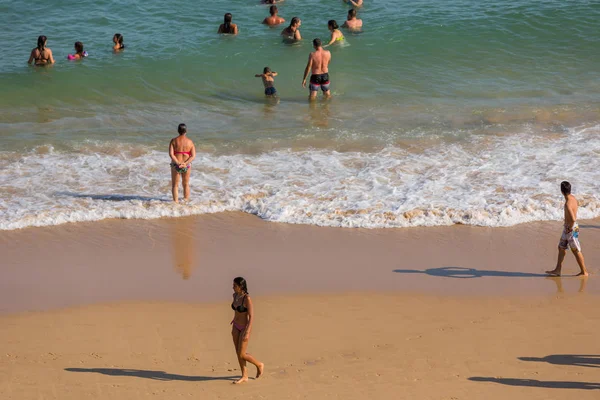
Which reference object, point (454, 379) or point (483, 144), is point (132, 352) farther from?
point (483, 144)

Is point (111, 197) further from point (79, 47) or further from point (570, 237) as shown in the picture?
point (79, 47)

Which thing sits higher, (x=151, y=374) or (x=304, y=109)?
(x=304, y=109)

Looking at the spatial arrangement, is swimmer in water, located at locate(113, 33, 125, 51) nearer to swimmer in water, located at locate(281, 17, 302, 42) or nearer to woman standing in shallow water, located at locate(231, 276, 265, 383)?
swimmer in water, located at locate(281, 17, 302, 42)

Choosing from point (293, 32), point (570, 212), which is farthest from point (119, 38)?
point (570, 212)

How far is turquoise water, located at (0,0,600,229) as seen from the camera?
41.6 feet

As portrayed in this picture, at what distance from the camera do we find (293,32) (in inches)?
803

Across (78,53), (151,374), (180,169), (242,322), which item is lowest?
(151,374)

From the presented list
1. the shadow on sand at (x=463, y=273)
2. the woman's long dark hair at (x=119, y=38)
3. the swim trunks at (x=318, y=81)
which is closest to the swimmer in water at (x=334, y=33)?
the swim trunks at (x=318, y=81)

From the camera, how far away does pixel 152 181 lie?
13453mm

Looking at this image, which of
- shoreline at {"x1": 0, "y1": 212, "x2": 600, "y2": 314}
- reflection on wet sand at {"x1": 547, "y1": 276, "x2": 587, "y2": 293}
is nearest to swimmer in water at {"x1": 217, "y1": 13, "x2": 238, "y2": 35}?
shoreline at {"x1": 0, "y1": 212, "x2": 600, "y2": 314}

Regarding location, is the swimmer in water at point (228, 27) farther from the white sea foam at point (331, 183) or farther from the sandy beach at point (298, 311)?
the sandy beach at point (298, 311)

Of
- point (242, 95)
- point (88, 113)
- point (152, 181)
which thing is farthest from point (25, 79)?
point (152, 181)

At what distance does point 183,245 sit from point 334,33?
10277mm

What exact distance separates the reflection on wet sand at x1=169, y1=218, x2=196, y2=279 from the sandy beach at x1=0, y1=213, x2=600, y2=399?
0.03 meters
